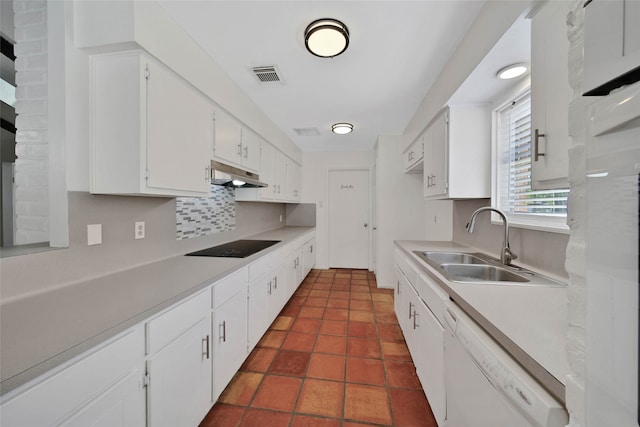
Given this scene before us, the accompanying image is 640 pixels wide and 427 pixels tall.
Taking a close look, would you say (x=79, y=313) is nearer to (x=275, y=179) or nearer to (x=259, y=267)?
(x=259, y=267)

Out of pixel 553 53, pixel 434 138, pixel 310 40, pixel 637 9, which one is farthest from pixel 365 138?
pixel 637 9

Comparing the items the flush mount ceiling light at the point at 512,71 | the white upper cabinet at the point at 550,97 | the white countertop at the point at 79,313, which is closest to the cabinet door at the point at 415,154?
the flush mount ceiling light at the point at 512,71

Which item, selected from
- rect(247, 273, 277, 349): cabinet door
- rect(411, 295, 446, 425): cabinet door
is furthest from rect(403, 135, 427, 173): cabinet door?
Result: rect(247, 273, 277, 349): cabinet door

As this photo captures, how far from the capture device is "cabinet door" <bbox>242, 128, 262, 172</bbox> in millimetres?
2520

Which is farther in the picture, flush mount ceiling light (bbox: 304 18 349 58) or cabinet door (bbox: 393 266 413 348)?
cabinet door (bbox: 393 266 413 348)

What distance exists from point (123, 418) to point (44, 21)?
1.91 m

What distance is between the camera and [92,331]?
32.4 inches

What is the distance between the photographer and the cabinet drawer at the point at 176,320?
101 centimetres

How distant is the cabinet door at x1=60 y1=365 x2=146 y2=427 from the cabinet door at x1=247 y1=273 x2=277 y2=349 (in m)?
1.03

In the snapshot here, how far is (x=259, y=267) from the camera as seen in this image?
2170 mm

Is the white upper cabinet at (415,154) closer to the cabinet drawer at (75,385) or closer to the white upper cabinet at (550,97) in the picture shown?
the white upper cabinet at (550,97)

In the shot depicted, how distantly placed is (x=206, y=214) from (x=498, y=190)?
2.61 meters

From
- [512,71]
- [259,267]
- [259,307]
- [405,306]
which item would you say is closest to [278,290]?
[259,307]

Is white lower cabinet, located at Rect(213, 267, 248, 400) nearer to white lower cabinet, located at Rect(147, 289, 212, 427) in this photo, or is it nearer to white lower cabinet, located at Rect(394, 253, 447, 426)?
white lower cabinet, located at Rect(147, 289, 212, 427)
